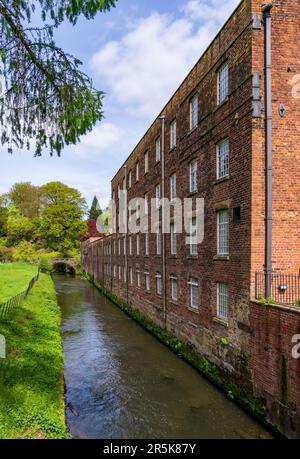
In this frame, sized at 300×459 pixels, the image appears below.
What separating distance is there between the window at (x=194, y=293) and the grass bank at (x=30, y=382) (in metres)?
5.74

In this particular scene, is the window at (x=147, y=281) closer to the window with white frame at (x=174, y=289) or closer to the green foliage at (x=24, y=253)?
the window with white frame at (x=174, y=289)

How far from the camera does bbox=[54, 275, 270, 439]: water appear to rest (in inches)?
378

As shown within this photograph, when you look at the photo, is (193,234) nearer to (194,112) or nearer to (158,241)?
(194,112)

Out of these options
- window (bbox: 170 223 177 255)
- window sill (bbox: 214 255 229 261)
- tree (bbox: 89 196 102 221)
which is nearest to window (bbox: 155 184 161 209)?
window (bbox: 170 223 177 255)

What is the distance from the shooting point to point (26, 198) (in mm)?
73688

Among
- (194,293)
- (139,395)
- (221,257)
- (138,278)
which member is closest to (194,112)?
(221,257)

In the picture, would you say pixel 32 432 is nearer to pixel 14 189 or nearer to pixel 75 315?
pixel 75 315

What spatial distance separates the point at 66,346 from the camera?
58.4 feet

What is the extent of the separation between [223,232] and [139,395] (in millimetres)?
6191

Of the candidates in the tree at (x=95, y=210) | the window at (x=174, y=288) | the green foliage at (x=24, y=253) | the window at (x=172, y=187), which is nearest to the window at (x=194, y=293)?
the window at (x=174, y=288)

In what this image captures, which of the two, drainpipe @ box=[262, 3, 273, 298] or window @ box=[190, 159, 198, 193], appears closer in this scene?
drainpipe @ box=[262, 3, 273, 298]

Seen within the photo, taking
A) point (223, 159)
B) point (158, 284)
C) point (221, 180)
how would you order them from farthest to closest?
point (158, 284) → point (223, 159) → point (221, 180)

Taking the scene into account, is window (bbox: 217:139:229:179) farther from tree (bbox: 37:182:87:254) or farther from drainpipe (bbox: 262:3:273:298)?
tree (bbox: 37:182:87:254)

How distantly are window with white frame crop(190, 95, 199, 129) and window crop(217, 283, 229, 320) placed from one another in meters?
6.89
